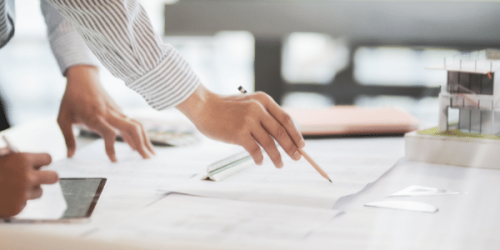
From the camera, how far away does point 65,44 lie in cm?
99

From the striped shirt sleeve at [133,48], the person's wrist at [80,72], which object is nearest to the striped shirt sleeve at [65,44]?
the person's wrist at [80,72]

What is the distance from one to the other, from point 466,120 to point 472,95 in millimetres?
70

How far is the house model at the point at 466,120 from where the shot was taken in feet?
2.34

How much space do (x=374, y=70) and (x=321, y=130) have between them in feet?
3.86

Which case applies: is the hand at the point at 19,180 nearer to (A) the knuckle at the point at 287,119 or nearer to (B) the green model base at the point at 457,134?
(A) the knuckle at the point at 287,119

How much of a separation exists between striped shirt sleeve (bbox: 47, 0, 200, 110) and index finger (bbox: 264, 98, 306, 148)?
15 centimetres

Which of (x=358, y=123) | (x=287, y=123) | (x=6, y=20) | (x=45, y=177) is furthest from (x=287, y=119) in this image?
(x=6, y=20)

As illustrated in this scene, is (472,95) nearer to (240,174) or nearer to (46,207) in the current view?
(240,174)

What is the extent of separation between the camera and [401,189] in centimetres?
60

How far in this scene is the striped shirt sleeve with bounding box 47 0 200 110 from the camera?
0.67m

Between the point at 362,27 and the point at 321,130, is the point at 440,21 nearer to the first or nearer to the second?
the point at 362,27

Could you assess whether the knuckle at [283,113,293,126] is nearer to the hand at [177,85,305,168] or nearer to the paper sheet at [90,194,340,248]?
the hand at [177,85,305,168]

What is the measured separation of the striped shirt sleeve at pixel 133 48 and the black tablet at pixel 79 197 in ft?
0.62

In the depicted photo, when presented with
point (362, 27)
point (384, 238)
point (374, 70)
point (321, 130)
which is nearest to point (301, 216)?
point (384, 238)
